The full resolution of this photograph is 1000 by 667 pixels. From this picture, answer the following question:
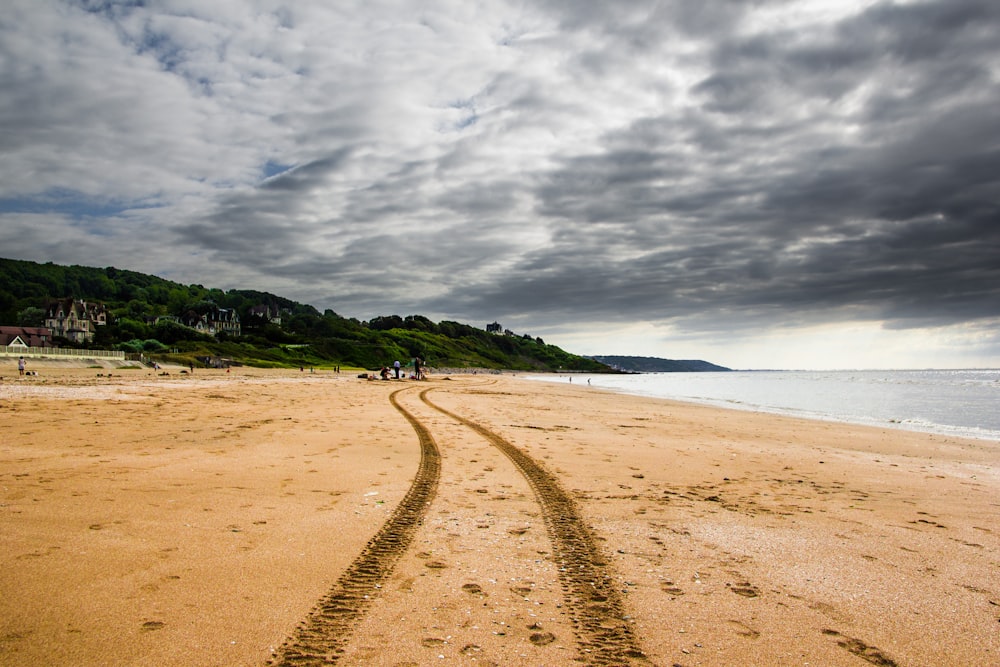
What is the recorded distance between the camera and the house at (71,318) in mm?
97625

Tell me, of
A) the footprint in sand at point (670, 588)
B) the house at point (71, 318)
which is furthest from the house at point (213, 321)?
the footprint in sand at point (670, 588)

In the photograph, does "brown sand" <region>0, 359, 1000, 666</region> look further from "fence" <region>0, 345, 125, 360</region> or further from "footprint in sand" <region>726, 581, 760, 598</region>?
"fence" <region>0, 345, 125, 360</region>

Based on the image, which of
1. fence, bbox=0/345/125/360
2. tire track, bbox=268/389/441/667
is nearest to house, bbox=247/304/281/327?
fence, bbox=0/345/125/360

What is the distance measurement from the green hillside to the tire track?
6854cm

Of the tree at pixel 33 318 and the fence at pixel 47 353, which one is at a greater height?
the tree at pixel 33 318

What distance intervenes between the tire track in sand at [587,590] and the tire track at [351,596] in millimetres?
1496

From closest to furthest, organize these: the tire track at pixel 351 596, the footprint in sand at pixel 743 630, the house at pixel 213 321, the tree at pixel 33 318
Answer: the tire track at pixel 351 596 < the footprint in sand at pixel 743 630 < the tree at pixel 33 318 < the house at pixel 213 321

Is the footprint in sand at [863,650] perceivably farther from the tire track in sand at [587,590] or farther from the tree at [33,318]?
the tree at [33,318]

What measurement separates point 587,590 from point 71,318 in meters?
124

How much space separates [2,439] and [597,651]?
11459mm

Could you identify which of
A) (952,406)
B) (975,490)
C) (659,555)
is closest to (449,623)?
(659,555)

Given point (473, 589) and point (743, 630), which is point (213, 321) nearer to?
point (473, 589)

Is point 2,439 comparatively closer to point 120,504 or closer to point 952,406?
point 120,504

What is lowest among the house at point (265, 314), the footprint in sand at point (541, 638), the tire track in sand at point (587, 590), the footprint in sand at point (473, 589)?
the footprint in sand at point (473, 589)
